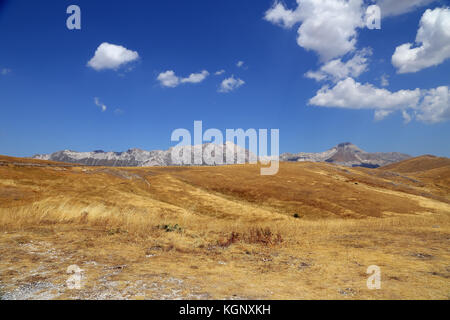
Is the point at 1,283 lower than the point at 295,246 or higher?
higher

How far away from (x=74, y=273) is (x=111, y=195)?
98.8 ft

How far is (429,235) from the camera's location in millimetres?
16609

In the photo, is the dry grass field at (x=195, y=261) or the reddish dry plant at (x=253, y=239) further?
the reddish dry plant at (x=253, y=239)

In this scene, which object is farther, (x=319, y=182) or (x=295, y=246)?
(x=319, y=182)

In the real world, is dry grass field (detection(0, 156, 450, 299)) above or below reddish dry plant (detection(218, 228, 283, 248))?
above

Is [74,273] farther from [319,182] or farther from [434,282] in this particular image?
[319,182]

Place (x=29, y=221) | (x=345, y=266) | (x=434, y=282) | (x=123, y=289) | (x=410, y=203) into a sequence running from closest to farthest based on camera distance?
(x=123, y=289)
(x=434, y=282)
(x=345, y=266)
(x=29, y=221)
(x=410, y=203)

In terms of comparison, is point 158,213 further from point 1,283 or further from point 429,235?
point 429,235

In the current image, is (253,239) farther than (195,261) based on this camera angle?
Yes

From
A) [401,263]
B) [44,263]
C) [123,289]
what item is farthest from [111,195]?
[401,263]

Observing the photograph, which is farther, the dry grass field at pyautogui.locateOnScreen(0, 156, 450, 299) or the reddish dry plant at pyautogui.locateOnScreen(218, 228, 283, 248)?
the reddish dry plant at pyautogui.locateOnScreen(218, 228, 283, 248)

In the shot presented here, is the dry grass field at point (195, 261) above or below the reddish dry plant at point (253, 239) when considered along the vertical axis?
above

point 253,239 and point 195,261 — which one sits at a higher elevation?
point 195,261
